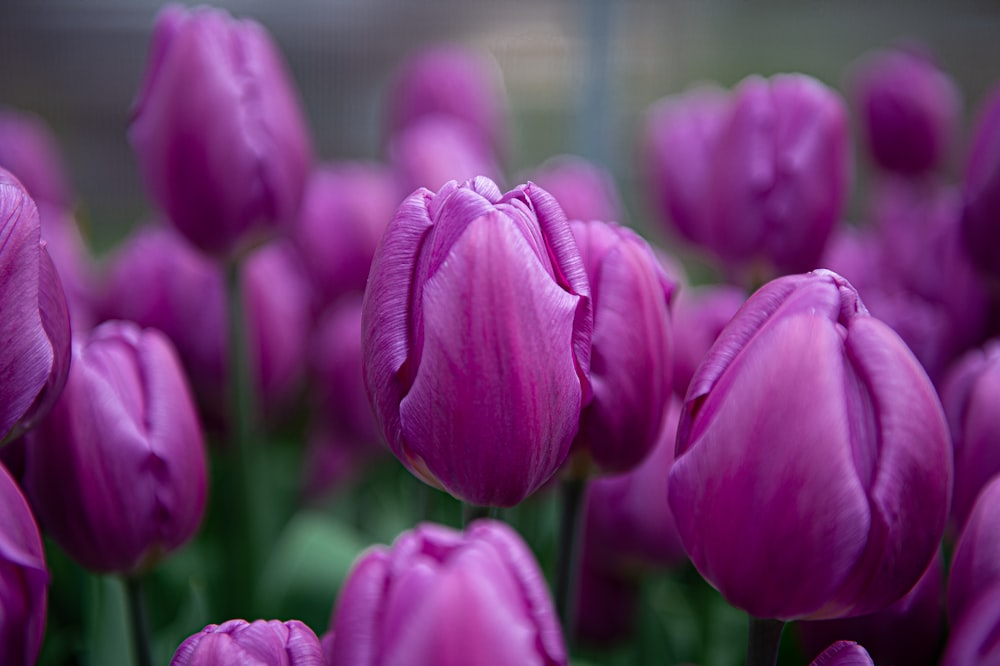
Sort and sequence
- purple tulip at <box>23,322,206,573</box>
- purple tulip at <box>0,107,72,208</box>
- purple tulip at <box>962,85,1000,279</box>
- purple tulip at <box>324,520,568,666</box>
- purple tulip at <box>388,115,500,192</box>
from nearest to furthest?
1. purple tulip at <box>324,520,568,666</box>
2. purple tulip at <box>23,322,206,573</box>
3. purple tulip at <box>962,85,1000,279</box>
4. purple tulip at <box>388,115,500,192</box>
5. purple tulip at <box>0,107,72,208</box>

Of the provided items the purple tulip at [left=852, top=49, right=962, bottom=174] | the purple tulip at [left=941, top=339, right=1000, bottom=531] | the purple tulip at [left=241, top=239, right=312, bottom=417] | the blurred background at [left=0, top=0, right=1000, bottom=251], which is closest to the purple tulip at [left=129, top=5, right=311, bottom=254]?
the purple tulip at [left=241, top=239, right=312, bottom=417]

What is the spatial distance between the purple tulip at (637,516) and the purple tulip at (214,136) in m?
0.18

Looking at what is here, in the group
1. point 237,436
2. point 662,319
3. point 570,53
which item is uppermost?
point 662,319

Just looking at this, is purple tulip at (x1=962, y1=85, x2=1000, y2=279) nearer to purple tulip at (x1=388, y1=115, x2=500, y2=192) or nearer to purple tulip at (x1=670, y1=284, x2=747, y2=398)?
purple tulip at (x1=670, y1=284, x2=747, y2=398)

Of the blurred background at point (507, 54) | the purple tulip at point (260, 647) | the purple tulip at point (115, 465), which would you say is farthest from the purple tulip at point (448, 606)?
the blurred background at point (507, 54)

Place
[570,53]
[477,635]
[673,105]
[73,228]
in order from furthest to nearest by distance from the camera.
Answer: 1. [570,53]
2. [673,105]
3. [73,228]
4. [477,635]

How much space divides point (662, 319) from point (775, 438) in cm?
7

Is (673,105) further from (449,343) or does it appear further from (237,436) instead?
(449,343)

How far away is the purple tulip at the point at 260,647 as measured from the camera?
23 centimetres

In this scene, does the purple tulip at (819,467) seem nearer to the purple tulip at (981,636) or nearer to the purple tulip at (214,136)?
the purple tulip at (981,636)

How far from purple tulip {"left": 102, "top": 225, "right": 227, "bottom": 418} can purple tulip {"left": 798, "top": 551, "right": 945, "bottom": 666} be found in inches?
12.5

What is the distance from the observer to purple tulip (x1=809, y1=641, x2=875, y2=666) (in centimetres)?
24

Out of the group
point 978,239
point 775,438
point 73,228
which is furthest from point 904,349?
point 73,228

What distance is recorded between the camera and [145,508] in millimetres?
308
